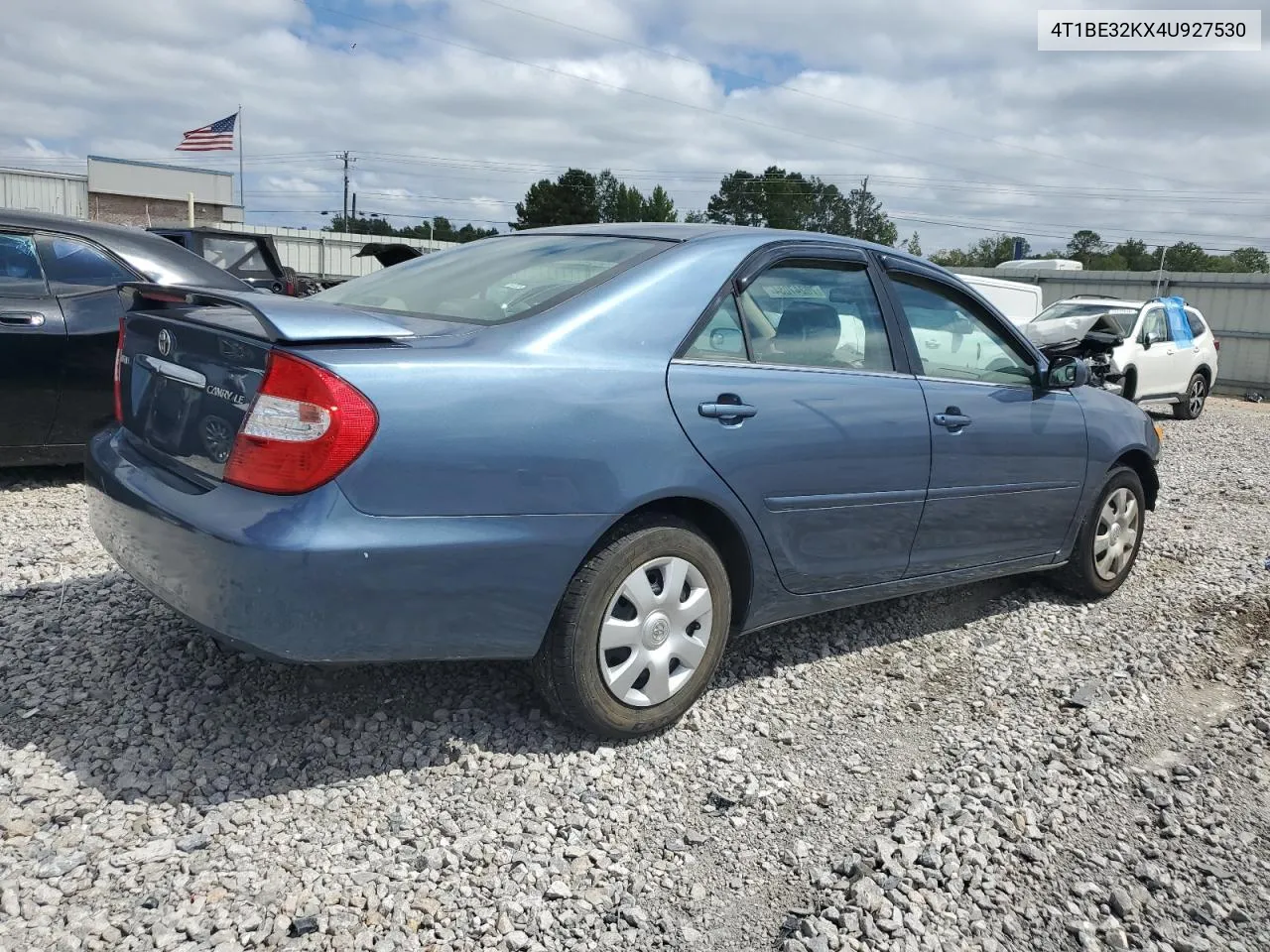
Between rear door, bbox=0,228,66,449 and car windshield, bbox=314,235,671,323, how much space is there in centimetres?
240

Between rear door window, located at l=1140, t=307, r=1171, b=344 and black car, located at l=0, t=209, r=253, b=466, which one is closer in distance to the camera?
black car, located at l=0, t=209, r=253, b=466

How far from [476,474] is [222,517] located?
0.63m

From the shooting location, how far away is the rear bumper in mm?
2496

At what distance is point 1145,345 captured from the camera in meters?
14.3

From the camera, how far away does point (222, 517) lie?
2574mm

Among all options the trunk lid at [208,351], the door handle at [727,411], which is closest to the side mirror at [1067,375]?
the door handle at [727,411]

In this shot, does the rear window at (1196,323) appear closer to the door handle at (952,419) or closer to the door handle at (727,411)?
the door handle at (952,419)

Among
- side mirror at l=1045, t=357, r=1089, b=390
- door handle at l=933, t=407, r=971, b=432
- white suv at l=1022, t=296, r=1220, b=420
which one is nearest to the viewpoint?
door handle at l=933, t=407, r=971, b=432

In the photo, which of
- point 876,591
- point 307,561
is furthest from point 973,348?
point 307,561

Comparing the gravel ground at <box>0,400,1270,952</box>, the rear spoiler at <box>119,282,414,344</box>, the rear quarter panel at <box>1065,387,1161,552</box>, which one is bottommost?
the gravel ground at <box>0,400,1270,952</box>

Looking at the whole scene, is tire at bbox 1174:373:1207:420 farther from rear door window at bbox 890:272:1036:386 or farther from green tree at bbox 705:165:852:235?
green tree at bbox 705:165:852:235

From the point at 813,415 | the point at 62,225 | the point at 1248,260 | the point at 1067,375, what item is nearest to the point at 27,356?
the point at 62,225

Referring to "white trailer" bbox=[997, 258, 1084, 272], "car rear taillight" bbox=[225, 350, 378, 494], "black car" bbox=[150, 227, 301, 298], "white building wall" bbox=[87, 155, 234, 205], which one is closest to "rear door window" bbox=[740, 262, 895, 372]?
"car rear taillight" bbox=[225, 350, 378, 494]

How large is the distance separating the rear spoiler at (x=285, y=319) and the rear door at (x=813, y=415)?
88cm
